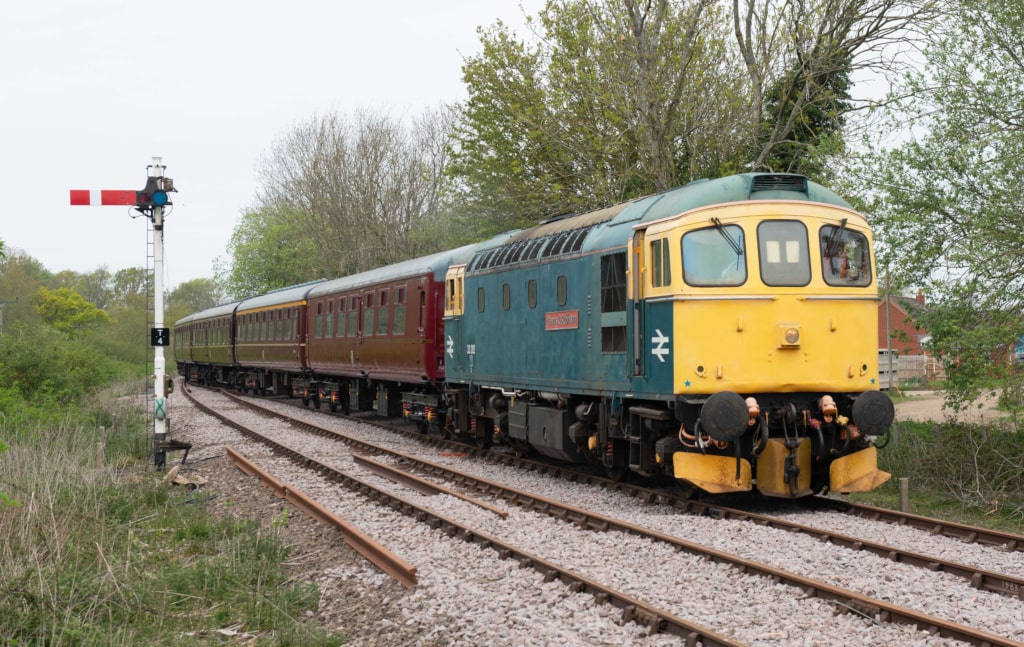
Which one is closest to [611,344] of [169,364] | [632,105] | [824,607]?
[824,607]

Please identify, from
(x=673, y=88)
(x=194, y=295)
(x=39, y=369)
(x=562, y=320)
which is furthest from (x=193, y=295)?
(x=562, y=320)

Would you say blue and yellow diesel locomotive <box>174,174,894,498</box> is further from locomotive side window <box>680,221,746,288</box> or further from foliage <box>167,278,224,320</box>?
foliage <box>167,278,224,320</box>

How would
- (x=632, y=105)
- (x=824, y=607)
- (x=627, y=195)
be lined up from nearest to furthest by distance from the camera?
(x=824, y=607) < (x=632, y=105) < (x=627, y=195)

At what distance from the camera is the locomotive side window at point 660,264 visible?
10.3 meters

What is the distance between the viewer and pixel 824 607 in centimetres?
655

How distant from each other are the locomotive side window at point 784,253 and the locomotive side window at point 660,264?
0.95 metres

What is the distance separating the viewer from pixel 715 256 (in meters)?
10.2

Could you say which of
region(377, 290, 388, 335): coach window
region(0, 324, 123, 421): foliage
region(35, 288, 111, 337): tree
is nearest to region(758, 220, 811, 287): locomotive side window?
region(377, 290, 388, 335): coach window

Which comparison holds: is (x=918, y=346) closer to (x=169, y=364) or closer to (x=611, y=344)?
(x=611, y=344)

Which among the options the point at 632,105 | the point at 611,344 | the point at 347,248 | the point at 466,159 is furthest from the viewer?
the point at 347,248

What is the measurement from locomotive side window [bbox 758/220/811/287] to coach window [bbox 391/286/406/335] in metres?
10.7

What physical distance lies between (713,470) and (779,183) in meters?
3.15

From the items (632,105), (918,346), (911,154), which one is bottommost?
(918,346)

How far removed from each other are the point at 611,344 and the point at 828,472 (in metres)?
2.80
